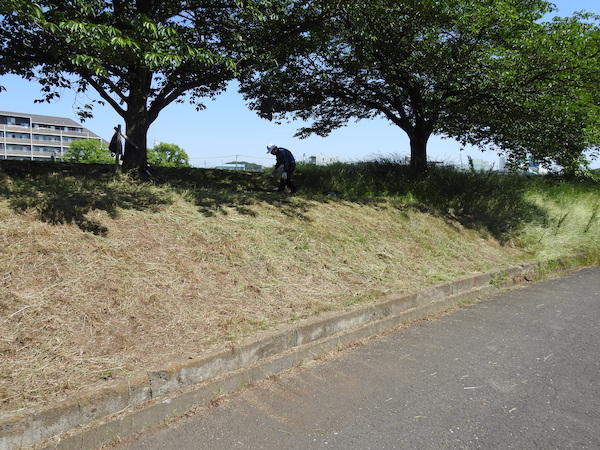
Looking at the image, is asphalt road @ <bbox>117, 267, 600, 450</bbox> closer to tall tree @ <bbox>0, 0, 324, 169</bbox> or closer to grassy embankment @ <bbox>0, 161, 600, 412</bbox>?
grassy embankment @ <bbox>0, 161, 600, 412</bbox>

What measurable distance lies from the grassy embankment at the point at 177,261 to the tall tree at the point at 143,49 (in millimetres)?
1822

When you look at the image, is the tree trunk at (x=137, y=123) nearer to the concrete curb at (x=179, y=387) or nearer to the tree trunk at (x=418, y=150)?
the concrete curb at (x=179, y=387)

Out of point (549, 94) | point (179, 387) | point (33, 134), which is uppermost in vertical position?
point (33, 134)

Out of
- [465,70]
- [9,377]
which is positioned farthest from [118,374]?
[465,70]

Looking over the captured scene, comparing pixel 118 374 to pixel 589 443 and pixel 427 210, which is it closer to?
pixel 589 443

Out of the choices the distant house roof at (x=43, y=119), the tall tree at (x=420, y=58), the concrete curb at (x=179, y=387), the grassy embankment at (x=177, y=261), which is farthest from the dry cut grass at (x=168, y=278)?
the distant house roof at (x=43, y=119)

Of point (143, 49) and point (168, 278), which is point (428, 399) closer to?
point (168, 278)

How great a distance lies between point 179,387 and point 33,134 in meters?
116

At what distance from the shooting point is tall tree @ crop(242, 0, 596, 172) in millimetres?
9727

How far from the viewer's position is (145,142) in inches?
406

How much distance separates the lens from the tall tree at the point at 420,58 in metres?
9.73

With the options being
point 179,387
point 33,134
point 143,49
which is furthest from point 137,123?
point 33,134

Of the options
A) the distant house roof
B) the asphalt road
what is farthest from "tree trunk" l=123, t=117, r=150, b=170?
the distant house roof

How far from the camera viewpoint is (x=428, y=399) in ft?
11.2
